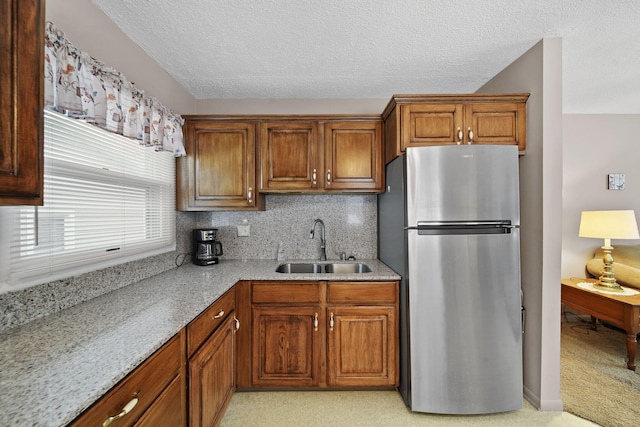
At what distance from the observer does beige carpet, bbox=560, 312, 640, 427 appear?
1.94 metres

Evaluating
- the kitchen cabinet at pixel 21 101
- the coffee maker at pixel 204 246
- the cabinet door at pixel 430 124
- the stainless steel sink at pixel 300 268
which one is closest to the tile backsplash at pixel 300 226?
the stainless steel sink at pixel 300 268

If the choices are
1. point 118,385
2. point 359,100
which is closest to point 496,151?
point 359,100

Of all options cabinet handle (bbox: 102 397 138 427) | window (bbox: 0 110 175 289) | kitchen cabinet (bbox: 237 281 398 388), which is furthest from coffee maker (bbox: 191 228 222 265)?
cabinet handle (bbox: 102 397 138 427)

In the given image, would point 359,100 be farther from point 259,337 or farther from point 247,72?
point 259,337

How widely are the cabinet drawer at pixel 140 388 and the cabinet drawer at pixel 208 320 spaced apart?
0.35 feet

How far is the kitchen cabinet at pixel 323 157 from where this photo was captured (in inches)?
96.8

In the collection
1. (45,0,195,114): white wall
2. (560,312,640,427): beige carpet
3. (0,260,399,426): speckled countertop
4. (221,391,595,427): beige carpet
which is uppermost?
(45,0,195,114): white wall

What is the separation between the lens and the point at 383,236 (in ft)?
8.45

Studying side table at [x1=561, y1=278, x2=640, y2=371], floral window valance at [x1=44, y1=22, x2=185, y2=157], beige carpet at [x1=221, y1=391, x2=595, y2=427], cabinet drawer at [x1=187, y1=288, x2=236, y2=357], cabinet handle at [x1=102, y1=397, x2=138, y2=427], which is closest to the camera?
→ cabinet handle at [x1=102, y1=397, x2=138, y2=427]

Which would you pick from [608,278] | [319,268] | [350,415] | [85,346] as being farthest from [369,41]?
[608,278]

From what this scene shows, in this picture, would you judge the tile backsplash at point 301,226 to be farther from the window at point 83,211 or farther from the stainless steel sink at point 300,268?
the window at point 83,211

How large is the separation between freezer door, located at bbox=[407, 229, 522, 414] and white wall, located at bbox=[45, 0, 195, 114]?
84.5 inches

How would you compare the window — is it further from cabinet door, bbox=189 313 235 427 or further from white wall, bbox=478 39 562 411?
white wall, bbox=478 39 562 411

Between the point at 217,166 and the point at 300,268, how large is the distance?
116 cm
